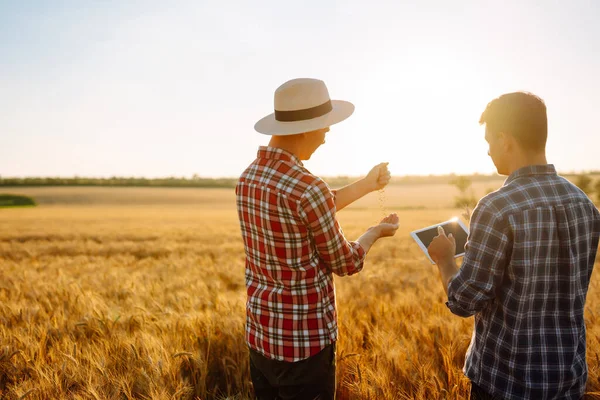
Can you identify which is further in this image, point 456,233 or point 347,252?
point 456,233

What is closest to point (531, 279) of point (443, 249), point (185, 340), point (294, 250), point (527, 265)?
point (527, 265)

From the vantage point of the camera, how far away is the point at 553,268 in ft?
5.36

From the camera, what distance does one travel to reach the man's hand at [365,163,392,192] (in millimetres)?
2184

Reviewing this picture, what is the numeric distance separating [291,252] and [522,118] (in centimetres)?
103

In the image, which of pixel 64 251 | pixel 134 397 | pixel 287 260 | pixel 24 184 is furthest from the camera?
pixel 24 184

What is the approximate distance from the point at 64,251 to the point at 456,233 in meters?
9.48

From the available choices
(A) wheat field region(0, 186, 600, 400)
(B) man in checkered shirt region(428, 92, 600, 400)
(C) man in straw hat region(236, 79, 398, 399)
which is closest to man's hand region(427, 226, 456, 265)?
(B) man in checkered shirt region(428, 92, 600, 400)

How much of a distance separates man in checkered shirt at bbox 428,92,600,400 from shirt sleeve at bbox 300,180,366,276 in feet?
1.40

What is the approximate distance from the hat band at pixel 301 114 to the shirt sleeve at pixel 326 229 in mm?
354

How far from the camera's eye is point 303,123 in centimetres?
187

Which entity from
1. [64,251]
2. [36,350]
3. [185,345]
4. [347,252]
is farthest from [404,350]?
[64,251]

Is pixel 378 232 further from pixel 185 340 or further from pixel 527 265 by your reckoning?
pixel 185 340

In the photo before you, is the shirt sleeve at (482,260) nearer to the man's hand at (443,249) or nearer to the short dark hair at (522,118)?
the man's hand at (443,249)

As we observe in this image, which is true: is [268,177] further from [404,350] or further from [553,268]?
[404,350]
